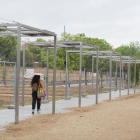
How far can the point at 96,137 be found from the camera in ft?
25.7

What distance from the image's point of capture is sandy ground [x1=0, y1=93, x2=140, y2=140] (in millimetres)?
7844

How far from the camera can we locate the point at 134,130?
8.80 meters

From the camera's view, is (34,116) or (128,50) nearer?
(34,116)

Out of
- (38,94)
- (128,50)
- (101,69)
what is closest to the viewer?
(38,94)

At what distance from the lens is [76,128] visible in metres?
8.92

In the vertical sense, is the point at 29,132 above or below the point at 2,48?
below

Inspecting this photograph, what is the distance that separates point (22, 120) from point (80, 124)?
1.97 meters

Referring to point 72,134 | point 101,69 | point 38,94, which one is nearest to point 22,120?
point 38,94

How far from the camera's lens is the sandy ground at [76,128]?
7.84 m

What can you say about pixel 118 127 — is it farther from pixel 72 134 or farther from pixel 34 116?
pixel 34 116

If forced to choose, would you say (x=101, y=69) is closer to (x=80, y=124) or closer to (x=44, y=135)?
(x=80, y=124)

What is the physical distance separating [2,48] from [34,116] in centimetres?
4270

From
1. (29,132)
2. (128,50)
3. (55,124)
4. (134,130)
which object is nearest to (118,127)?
(134,130)

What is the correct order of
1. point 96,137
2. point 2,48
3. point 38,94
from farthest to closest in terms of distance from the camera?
point 2,48
point 38,94
point 96,137
